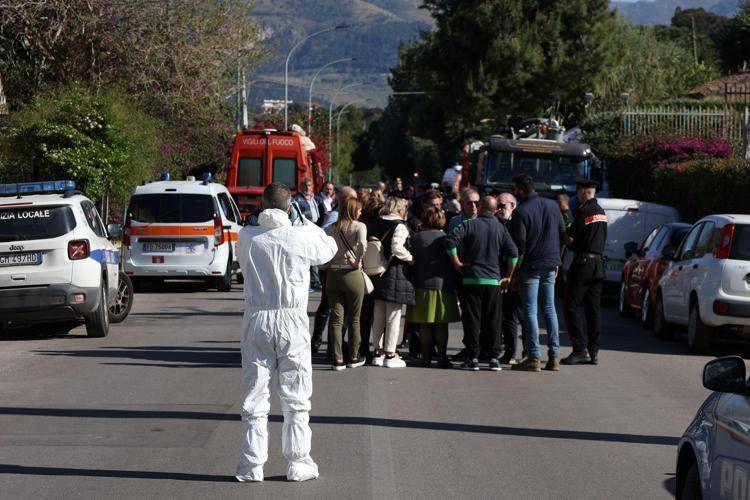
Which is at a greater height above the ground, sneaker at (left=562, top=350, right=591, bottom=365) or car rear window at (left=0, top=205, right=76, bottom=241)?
car rear window at (left=0, top=205, right=76, bottom=241)

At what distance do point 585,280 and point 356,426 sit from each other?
15.7 ft

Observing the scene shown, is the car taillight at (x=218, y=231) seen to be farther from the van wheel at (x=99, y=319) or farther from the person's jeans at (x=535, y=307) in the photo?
the person's jeans at (x=535, y=307)

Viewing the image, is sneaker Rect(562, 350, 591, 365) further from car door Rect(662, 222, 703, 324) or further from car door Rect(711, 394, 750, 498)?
car door Rect(711, 394, 750, 498)

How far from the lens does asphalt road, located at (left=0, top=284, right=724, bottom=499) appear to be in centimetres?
791

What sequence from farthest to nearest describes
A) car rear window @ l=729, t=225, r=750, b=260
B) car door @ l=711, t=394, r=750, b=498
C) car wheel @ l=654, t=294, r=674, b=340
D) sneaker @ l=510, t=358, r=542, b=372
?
1. car wheel @ l=654, t=294, r=674, b=340
2. car rear window @ l=729, t=225, r=750, b=260
3. sneaker @ l=510, t=358, r=542, b=372
4. car door @ l=711, t=394, r=750, b=498

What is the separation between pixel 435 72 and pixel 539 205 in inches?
1474

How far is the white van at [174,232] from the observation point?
22.7 metres

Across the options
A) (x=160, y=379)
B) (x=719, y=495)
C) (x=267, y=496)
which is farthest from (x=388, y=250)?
(x=719, y=495)

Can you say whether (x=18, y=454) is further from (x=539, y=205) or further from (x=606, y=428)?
(x=539, y=205)

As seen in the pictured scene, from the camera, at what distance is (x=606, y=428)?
9.96m

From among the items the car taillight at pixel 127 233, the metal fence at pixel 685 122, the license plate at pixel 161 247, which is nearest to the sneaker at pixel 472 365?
the license plate at pixel 161 247

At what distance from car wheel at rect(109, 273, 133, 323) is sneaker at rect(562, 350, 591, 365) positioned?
22.4ft

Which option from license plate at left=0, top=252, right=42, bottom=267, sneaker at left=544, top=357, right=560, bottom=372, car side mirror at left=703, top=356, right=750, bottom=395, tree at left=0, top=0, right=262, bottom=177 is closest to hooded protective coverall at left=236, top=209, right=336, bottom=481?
car side mirror at left=703, top=356, right=750, bottom=395

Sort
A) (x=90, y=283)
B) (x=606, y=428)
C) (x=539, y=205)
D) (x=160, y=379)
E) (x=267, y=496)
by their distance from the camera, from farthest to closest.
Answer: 1. (x=90, y=283)
2. (x=539, y=205)
3. (x=160, y=379)
4. (x=606, y=428)
5. (x=267, y=496)
